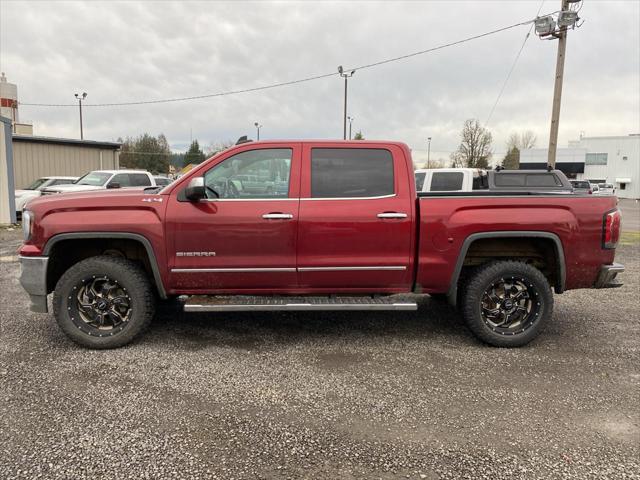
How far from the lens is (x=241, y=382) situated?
142 inches

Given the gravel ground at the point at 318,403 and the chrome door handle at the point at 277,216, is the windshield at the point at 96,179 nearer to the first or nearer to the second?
the gravel ground at the point at 318,403

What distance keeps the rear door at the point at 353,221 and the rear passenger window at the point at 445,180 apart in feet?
24.5

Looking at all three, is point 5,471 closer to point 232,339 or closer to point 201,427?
point 201,427


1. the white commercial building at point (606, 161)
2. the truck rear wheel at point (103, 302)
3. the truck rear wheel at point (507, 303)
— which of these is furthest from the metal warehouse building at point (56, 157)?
the white commercial building at point (606, 161)

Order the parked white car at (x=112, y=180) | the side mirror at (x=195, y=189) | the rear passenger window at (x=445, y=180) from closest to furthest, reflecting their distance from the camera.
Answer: the side mirror at (x=195, y=189), the rear passenger window at (x=445, y=180), the parked white car at (x=112, y=180)

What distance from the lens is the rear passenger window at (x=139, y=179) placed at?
15.3 m

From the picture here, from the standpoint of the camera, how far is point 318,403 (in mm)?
3297

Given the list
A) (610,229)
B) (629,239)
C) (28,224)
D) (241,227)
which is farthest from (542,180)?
(28,224)

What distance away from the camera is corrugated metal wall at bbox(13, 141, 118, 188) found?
872 inches

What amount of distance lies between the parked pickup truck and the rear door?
0.01 m

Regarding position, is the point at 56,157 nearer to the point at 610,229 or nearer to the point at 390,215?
the point at 390,215

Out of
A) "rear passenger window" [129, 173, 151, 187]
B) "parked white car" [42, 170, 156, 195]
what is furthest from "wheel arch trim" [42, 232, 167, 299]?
"rear passenger window" [129, 173, 151, 187]

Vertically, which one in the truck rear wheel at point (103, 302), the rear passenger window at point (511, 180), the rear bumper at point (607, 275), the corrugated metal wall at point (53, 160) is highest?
the corrugated metal wall at point (53, 160)

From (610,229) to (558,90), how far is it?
40.5 ft
